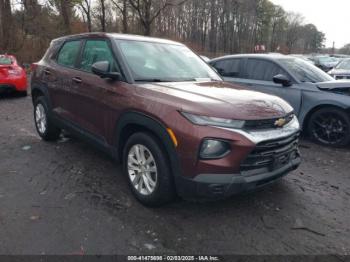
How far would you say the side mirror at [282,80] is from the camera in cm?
585

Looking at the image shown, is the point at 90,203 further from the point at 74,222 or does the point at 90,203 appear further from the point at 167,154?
the point at 167,154

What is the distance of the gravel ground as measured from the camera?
2.74m

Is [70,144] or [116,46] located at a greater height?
[116,46]

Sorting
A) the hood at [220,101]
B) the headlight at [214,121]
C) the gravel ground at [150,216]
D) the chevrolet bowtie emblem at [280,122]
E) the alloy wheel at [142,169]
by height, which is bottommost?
the gravel ground at [150,216]

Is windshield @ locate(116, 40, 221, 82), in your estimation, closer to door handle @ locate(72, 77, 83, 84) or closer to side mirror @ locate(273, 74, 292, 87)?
door handle @ locate(72, 77, 83, 84)

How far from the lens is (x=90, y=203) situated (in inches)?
136

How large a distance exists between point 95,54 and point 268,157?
261 centimetres

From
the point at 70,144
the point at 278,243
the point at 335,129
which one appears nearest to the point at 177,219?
the point at 278,243

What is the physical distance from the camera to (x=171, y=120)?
287 cm

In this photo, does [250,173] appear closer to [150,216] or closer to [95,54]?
[150,216]

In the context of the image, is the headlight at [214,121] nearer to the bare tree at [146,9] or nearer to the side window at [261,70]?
the side window at [261,70]

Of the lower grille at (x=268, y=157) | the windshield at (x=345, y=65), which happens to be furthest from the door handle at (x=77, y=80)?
the windshield at (x=345, y=65)

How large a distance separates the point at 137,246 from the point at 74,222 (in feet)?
2.48

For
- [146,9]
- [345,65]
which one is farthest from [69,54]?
[146,9]
